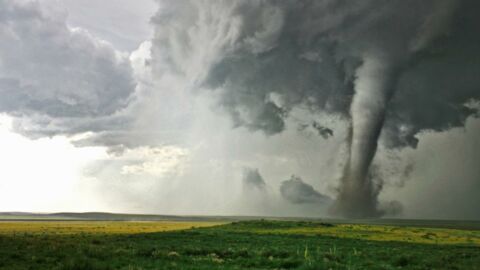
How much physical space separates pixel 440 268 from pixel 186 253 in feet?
66.4

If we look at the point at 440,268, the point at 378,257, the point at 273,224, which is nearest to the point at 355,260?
the point at 378,257

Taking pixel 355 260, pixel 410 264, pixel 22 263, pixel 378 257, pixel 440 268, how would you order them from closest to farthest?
A: 1. pixel 22 263
2. pixel 440 268
3. pixel 410 264
4. pixel 355 260
5. pixel 378 257

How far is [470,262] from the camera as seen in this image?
35469mm

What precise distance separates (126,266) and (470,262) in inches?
1083

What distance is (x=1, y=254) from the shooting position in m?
32.7

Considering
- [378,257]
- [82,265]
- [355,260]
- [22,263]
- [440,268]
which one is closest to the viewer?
[82,265]

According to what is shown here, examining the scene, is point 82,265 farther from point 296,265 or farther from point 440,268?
point 440,268

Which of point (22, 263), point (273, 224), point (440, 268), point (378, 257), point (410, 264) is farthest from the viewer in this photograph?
point (273, 224)

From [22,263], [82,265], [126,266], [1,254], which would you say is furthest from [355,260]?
[1,254]

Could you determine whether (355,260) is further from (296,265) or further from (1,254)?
(1,254)

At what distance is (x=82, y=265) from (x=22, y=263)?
5.51 metres

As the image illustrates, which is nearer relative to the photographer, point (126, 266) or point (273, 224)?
point (126, 266)

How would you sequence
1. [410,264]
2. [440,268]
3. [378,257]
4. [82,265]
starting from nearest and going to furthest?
[82,265] < [440,268] < [410,264] < [378,257]

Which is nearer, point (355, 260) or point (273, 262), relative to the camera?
point (273, 262)
